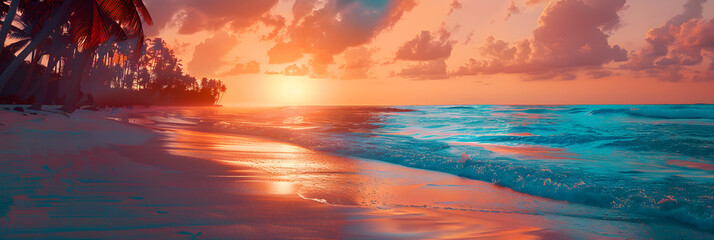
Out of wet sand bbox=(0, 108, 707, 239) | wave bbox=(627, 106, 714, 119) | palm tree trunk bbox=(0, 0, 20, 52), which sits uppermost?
palm tree trunk bbox=(0, 0, 20, 52)

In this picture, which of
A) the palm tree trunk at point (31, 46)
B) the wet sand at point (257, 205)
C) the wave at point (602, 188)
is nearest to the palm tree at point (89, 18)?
the palm tree trunk at point (31, 46)

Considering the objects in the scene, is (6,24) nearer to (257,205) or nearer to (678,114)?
(257,205)

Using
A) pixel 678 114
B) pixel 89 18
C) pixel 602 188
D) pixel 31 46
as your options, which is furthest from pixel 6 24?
pixel 678 114

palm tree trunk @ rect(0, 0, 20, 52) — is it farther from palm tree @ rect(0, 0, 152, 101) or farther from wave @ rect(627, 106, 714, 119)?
wave @ rect(627, 106, 714, 119)

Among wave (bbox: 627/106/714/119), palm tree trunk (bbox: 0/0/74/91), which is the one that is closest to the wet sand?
palm tree trunk (bbox: 0/0/74/91)

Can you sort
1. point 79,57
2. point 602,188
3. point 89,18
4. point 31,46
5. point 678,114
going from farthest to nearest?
point 678,114, point 79,57, point 89,18, point 31,46, point 602,188

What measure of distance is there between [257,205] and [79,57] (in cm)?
2682

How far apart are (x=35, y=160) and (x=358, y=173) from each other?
490 centimetres

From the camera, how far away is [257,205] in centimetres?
385

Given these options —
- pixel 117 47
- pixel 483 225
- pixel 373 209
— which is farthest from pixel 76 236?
pixel 117 47

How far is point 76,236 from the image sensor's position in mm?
2576

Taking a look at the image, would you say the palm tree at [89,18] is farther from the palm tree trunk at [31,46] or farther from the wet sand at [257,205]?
the wet sand at [257,205]

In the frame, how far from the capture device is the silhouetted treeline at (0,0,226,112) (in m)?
14.1

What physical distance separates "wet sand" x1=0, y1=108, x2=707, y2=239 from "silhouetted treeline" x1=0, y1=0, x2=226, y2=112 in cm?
926
